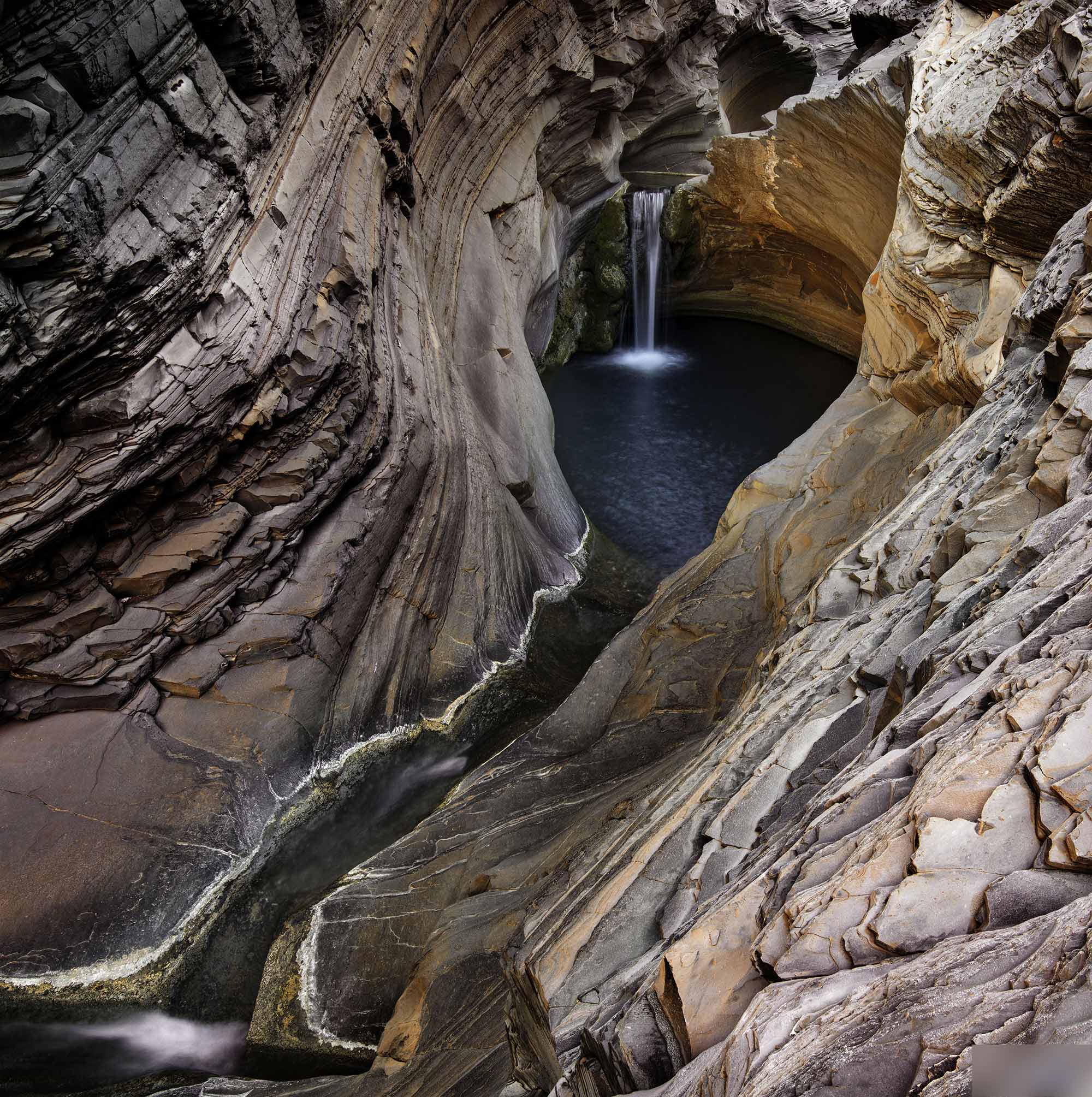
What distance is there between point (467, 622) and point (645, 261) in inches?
453

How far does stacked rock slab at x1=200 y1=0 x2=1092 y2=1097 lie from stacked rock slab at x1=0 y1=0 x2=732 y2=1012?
1411mm

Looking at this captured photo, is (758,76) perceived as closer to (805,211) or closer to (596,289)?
(596,289)

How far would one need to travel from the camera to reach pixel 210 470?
7.17m

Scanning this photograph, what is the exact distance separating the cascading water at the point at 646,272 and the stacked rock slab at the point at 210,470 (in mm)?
7685

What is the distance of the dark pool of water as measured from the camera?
12.1 meters

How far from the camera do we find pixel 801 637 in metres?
5.40

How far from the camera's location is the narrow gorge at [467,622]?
239 centimetres

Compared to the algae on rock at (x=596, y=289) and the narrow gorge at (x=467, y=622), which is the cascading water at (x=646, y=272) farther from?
the narrow gorge at (x=467, y=622)

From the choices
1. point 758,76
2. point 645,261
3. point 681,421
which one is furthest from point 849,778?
point 758,76

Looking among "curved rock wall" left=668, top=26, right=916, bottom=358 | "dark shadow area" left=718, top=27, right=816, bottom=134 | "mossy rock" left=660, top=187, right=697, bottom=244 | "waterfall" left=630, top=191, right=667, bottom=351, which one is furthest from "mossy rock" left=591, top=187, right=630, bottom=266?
"dark shadow area" left=718, top=27, right=816, bottom=134

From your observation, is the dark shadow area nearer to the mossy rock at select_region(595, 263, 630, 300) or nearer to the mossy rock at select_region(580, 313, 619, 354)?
the mossy rock at select_region(595, 263, 630, 300)

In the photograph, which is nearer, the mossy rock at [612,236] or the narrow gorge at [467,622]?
the narrow gorge at [467,622]

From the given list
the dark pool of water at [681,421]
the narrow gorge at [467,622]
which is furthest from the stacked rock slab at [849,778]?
the dark pool of water at [681,421]

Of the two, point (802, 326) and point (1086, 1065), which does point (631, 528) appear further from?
point (1086, 1065)
